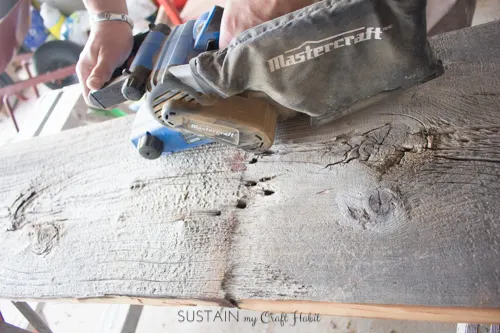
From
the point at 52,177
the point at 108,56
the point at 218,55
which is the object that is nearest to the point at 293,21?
the point at 218,55

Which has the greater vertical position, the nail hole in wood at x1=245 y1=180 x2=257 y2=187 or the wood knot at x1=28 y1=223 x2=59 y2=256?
the nail hole in wood at x1=245 y1=180 x2=257 y2=187

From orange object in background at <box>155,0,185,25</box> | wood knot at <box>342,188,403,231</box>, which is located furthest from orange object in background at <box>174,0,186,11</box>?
wood knot at <box>342,188,403,231</box>

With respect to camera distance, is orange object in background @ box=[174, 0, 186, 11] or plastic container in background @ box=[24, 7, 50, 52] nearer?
orange object in background @ box=[174, 0, 186, 11]

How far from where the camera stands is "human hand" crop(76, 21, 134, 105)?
961mm

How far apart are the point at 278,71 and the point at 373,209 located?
0.89ft

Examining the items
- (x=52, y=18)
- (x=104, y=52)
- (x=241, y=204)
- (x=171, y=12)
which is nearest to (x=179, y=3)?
(x=171, y=12)

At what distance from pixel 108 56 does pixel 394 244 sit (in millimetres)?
762

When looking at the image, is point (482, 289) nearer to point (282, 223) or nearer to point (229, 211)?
point (282, 223)

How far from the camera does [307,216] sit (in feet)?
2.37

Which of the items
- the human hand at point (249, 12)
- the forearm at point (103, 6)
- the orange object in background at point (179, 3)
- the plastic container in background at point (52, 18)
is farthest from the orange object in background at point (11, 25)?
the human hand at point (249, 12)

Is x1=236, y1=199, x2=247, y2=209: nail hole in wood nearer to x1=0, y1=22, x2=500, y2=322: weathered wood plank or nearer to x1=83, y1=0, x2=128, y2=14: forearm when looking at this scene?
x1=0, y1=22, x2=500, y2=322: weathered wood plank

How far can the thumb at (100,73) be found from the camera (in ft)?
3.08

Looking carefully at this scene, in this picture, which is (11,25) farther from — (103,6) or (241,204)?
(241,204)

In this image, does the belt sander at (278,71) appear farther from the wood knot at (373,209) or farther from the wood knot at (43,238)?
the wood knot at (43,238)
